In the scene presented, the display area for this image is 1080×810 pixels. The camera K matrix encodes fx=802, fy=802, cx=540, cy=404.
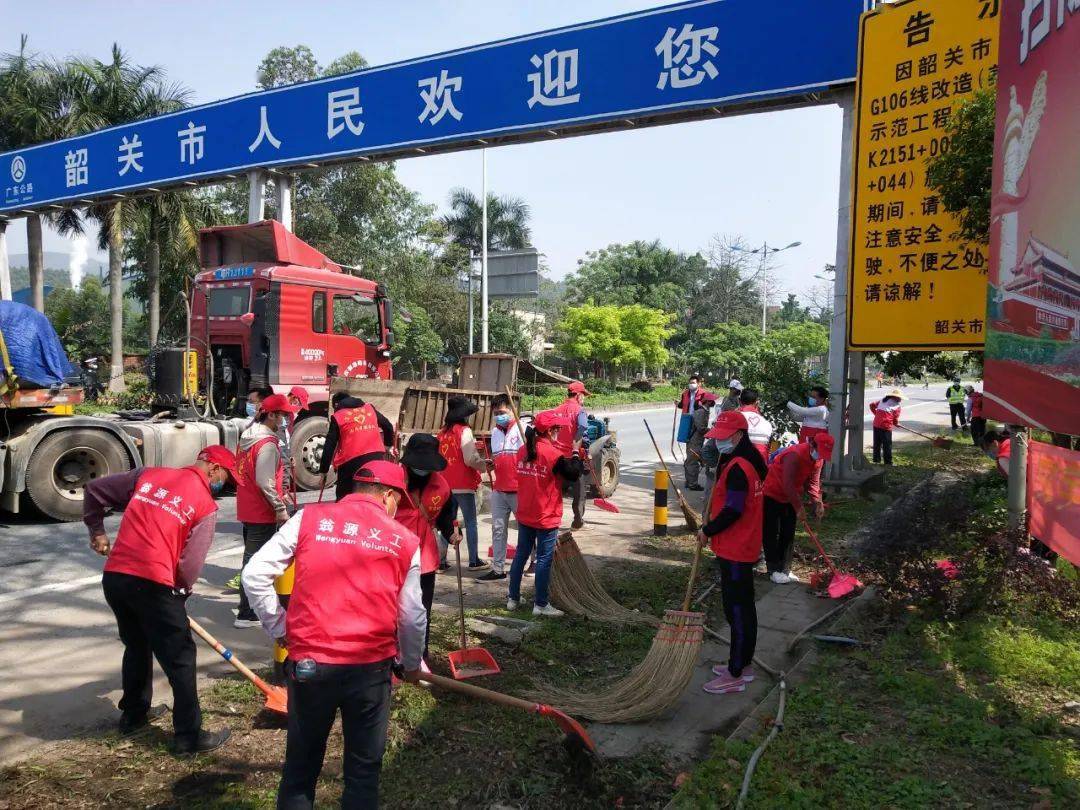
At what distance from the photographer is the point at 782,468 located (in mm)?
6996

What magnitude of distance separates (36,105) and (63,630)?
1008 inches

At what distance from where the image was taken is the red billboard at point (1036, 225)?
3.34 meters

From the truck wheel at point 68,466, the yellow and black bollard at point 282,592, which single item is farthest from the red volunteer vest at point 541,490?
the truck wheel at point 68,466

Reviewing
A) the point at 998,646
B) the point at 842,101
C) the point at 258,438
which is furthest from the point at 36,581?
the point at 842,101

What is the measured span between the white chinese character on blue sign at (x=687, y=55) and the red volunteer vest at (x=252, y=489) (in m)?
8.03

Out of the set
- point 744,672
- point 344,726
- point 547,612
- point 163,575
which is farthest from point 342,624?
point 547,612

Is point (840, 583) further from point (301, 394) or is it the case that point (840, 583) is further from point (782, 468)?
point (301, 394)

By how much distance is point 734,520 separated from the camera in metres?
4.79

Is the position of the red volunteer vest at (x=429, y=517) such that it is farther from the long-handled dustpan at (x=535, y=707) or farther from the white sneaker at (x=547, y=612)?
the white sneaker at (x=547, y=612)

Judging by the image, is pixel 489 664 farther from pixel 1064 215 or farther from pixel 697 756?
pixel 1064 215

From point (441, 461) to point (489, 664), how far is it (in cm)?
132

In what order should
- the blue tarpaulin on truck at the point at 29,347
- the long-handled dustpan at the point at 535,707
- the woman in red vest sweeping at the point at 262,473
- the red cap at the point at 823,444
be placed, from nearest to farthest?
the long-handled dustpan at the point at 535,707 → the woman in red vest sweeping at the point at 262,473 → the red cap at the point at 823,444 → the blue tarpaulin on truck at the point at 29,347

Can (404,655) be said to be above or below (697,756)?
above

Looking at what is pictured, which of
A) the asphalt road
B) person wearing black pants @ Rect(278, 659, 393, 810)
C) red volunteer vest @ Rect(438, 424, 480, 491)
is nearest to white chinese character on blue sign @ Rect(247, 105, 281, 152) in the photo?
the asphalt road
